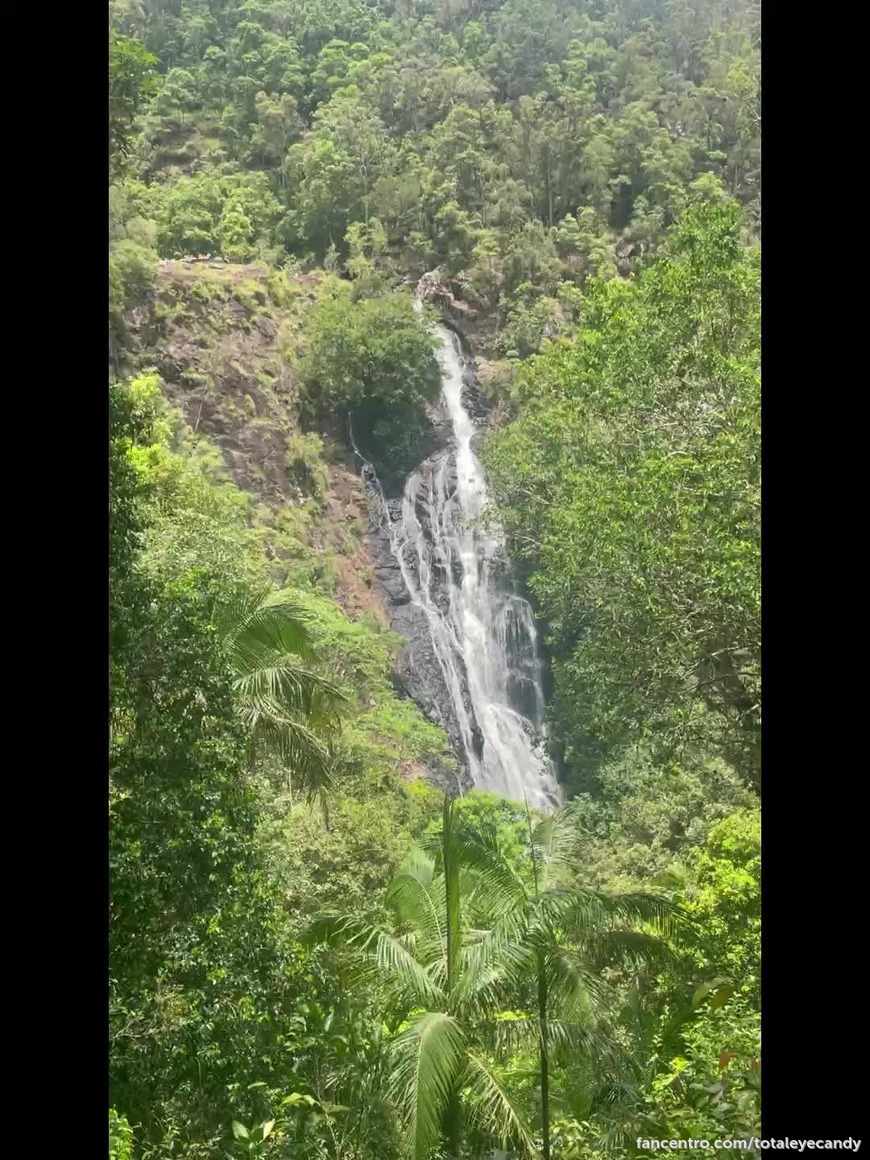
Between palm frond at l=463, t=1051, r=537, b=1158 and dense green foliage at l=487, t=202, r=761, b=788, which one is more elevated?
dense green foliage at l=487, t=202, r=761, b=788

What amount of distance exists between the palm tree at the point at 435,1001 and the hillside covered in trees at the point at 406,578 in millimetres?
14

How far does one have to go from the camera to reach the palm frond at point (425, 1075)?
4.39 m

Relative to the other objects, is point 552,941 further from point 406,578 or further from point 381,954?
point 406,578

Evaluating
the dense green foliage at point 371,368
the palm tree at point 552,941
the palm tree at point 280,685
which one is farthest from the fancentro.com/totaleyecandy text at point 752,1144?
the dense green foliage at point 371,368

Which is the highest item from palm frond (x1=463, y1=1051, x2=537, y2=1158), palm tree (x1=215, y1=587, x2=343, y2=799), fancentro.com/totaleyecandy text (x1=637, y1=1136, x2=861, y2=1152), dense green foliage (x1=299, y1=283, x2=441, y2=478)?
dense green foliage (x1=299, y1=283, x2=441, y2=478)

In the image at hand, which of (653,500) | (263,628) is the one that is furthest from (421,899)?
(653,500)

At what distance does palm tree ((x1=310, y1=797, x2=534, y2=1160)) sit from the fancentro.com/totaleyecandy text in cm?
55

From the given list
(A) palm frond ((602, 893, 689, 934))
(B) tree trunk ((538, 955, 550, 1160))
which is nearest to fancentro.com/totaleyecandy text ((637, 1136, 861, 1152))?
(B) tree trunk ((538, 955, 550, 1160))

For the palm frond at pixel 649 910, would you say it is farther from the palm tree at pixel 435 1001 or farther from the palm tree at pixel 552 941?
the palm tree at pixel 435 1001

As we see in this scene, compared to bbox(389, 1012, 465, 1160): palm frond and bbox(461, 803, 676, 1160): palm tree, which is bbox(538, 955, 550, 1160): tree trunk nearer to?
bbox(461, 803, 676, 1160): palm tree

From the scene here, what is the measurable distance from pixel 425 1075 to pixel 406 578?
2.12 meters

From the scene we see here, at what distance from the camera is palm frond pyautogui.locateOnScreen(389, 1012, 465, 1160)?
4.39 m

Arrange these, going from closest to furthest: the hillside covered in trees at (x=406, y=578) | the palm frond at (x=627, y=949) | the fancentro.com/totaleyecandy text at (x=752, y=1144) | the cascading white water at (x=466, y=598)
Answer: the fancentro.com/totaleyecandy text at (x=752, y=1144)
the hillside covered in trees at (x=406, y=578)
the palm frond at (x=627, y=949)
the cascading white water at (x=466, y=598)
